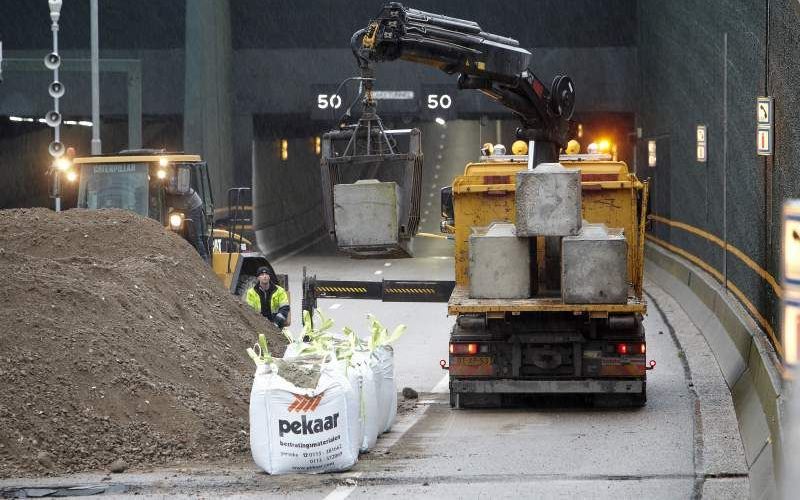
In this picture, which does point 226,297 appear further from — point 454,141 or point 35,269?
point 454,141

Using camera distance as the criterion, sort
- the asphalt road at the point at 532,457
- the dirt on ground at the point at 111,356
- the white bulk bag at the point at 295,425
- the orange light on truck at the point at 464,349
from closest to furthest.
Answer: the asphalt road at the point at 532,457
the white bulk bag at the point at 295,425
the dirt on ground at the point at 111,356
the orange light on truck at the point at 464,349

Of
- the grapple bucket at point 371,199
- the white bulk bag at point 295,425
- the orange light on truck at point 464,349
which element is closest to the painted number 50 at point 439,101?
the grapple bucket at point 371,199

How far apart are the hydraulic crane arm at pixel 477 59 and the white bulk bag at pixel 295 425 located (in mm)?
5459

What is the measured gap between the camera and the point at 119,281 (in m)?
17.5

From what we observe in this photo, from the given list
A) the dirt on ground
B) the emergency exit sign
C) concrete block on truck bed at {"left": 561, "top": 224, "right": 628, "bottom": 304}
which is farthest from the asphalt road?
the emergency exit sign

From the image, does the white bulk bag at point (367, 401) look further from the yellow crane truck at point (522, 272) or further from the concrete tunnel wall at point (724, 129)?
the concrete tunnel wall at point (724, 129)

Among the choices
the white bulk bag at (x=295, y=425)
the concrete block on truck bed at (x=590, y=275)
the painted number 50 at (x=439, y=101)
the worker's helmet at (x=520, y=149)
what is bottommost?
the white bulk bag at (x=295, y=425)

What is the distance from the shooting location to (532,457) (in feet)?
46.8

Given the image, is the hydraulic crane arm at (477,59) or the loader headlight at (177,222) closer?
the hydraulic crane arm at (477,59)

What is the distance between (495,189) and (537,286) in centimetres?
142

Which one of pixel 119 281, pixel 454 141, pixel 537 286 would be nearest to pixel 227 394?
pixel 119 281

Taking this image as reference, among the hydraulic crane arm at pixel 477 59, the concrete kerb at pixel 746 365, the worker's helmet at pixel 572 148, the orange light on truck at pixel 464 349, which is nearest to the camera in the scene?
the concrete kerb at pixel 746 365

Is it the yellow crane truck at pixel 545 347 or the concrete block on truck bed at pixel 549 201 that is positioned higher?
the concrete block on truck bed at pixel 549 201

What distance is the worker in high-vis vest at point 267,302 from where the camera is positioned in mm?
21750
